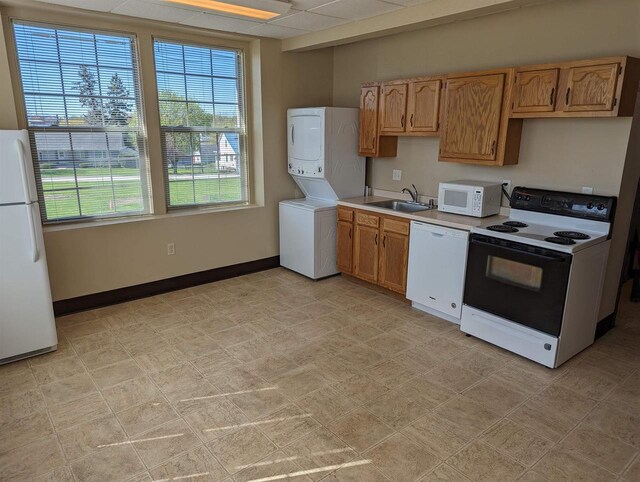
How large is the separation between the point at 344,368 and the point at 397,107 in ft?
8.78

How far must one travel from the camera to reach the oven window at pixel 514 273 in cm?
311

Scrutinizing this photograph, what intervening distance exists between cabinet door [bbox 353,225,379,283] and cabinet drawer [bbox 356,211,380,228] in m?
0.04

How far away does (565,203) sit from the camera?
11.2 feet

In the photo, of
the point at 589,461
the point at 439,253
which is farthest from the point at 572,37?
the point at 589,461

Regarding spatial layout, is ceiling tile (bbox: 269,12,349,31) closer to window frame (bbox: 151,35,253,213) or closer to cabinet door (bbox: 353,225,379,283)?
window frame (bbox: 151,35,253,213)

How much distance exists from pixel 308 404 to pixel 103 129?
3117 mm

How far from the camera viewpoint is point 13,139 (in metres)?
2.88

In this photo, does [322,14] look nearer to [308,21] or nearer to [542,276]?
[308,21]

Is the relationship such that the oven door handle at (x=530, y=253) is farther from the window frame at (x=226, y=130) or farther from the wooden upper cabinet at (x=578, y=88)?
the window frame at (x=226, y=130)

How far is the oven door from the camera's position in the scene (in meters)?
3.01

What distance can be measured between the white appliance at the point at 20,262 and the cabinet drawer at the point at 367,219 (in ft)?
9.35

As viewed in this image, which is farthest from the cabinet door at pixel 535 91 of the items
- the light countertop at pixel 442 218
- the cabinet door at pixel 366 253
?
the cabinet door at pixel 366 253

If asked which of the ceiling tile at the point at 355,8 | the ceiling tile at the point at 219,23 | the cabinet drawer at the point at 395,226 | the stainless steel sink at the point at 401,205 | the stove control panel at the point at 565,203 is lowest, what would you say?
the cabinet drawer at the point at 395,226

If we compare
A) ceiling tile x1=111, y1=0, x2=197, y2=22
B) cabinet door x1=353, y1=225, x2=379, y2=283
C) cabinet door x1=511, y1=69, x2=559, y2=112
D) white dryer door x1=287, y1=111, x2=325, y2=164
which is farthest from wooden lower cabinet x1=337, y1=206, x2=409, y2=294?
ceiling tile x1=111, y1=0, x2=197, y2=22
